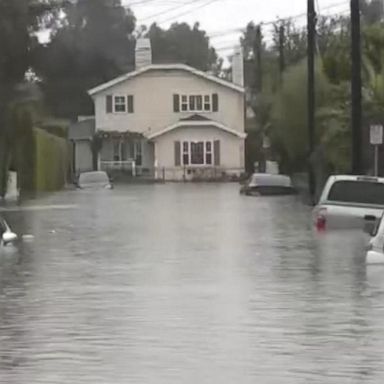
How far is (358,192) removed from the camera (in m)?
29.1

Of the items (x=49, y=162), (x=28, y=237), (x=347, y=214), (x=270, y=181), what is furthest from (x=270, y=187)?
(x=347, y=214)

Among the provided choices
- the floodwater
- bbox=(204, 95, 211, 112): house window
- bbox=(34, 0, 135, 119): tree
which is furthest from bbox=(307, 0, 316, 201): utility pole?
bbox=(204, 95, 211, 112): house window

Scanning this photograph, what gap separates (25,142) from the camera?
60.7m

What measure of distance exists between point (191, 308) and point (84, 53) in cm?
9091

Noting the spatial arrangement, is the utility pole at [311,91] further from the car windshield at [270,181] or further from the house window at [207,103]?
the house window at [207,103]

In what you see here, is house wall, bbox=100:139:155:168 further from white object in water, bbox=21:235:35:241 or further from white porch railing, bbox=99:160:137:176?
white object in water, bbox=21:235:35:241

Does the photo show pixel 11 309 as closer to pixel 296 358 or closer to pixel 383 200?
pixel 296 358

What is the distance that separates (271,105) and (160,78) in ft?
70.2

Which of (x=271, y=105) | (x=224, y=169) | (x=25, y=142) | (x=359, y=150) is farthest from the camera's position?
(x=224, y=169)

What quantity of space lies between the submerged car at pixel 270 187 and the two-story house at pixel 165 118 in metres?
26.8

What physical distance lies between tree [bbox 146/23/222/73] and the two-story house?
45385 mm

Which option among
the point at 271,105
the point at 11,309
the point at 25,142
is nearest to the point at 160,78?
the point at 271,105

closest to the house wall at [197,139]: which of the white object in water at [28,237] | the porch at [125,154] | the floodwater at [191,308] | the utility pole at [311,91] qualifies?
the porch at [125,154]

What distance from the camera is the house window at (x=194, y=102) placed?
89081 mm
